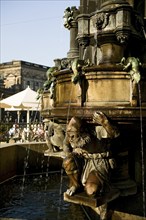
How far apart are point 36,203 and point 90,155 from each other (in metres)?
2.76

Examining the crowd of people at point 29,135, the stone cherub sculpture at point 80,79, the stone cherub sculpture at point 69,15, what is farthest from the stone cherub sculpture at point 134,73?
the crowd of people at point 29,135

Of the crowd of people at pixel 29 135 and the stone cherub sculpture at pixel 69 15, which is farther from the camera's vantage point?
the crowd of people at pixel 29 135

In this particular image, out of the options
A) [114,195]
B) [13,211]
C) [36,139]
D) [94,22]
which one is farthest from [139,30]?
[36,139]

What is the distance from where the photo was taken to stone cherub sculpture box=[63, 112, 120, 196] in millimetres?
4941

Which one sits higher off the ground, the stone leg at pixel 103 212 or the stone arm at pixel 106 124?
the stone arm at pixel 106 124

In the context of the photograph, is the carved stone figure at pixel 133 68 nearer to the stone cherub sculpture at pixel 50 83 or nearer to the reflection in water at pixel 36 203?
the stone cherub sculpture at pixel 50 83

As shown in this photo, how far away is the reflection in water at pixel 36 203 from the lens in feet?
21.3

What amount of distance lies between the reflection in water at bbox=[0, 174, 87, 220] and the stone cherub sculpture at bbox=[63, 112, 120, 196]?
→ 1392 millimetres

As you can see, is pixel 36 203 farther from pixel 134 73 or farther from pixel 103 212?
pixel 134 73

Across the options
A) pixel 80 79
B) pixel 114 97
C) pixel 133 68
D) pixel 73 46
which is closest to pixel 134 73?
pixel 133 68

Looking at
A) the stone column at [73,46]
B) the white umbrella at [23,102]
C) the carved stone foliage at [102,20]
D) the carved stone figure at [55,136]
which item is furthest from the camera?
the white umbrella at [23,102]

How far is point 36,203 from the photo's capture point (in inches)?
290

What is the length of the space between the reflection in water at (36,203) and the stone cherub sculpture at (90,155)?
1392mm

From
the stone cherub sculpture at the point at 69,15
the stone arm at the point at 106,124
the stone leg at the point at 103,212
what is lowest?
the stone leg at the point at 103,212
